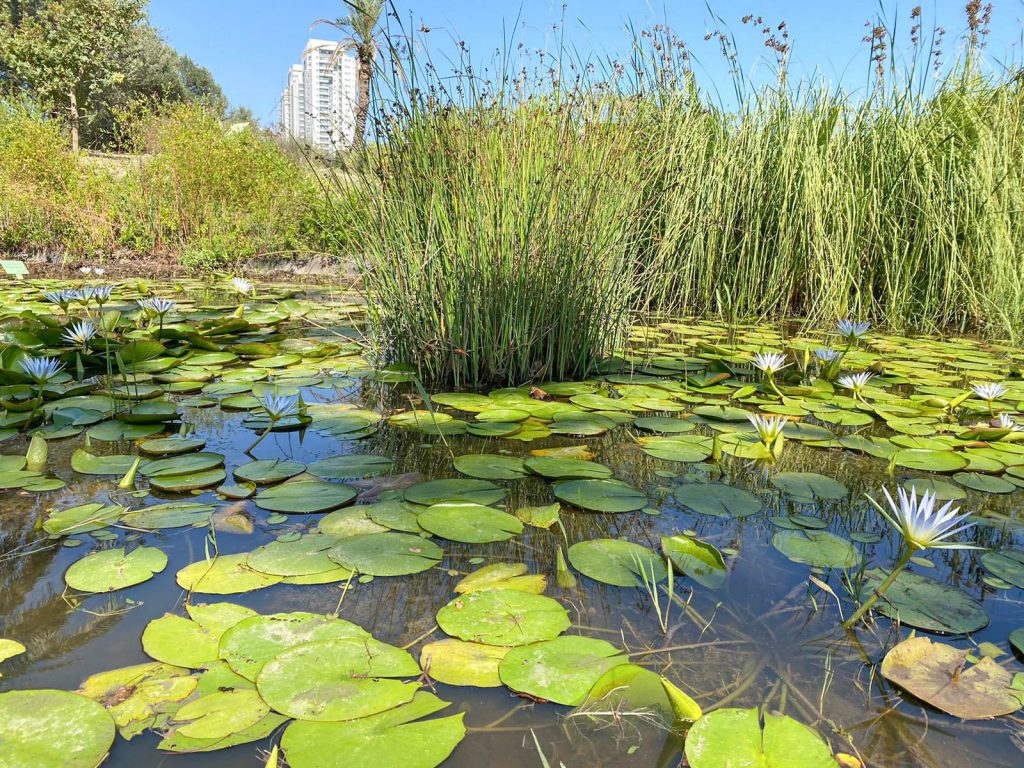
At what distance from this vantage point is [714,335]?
350 centimetres

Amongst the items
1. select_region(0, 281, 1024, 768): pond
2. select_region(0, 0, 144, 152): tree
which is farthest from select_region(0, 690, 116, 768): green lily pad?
select_region(0, 0, 144, 152): tree

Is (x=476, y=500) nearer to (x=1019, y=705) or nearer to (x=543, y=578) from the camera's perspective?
(x=543, y=578)

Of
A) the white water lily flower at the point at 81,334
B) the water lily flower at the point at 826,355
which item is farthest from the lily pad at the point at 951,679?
the white water lily flower at the point at 81,334

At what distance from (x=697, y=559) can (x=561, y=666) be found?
0.38 m

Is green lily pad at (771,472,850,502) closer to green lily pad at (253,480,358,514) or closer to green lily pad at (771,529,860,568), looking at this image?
green lily pad at (771,529,860,568)

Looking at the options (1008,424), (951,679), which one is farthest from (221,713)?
(1008,424)

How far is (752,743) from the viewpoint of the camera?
74 cm

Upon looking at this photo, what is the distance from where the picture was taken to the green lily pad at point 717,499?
4.56 ft

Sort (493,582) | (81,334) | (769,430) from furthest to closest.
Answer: (81,334)
(769,430)
(493,582)

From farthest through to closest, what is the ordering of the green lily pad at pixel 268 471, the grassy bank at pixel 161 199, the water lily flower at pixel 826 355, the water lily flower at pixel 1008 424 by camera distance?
the grassy bank at pixel 161 199
the water lily flower at pixel 826 355
the water lily flower at pixel 1008 424
the green lily pad at pixel 268 471

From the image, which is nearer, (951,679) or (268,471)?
(951,679)

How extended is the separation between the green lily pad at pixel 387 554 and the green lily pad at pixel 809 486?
845mm

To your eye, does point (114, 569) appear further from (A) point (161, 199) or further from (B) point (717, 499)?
(A) point (161, 199)

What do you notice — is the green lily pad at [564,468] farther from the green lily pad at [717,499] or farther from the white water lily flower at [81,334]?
the white water lily flower at [81,334]
